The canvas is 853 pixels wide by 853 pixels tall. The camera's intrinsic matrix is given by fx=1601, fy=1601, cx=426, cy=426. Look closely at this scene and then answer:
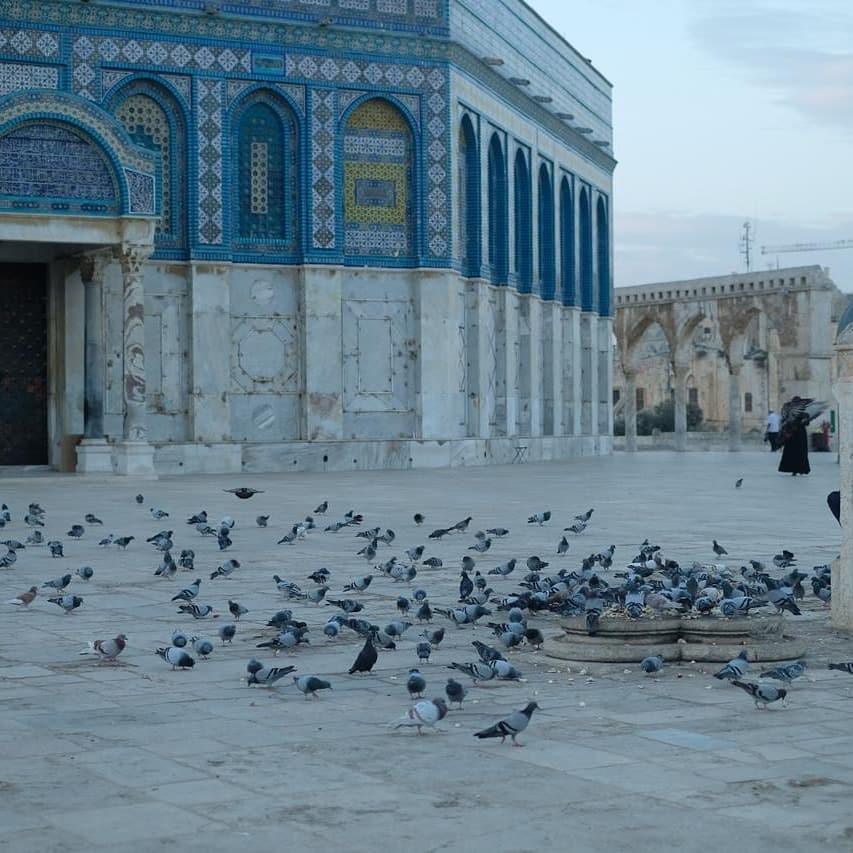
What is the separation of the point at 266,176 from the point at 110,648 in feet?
68.9

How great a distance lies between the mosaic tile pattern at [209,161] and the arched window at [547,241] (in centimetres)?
1101

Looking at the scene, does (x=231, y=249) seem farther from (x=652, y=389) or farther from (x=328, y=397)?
(x=652, y=389)

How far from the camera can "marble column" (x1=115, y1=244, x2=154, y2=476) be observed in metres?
23.0

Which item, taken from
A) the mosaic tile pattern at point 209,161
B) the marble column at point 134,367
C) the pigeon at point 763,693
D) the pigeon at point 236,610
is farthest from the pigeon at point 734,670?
the mosaic tile pattern at point 209,161

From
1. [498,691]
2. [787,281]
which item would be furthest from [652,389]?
[498,691]

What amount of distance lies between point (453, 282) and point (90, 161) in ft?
25.2

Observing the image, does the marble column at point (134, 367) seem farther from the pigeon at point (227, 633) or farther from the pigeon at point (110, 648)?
the pigeon at point (110, 648)

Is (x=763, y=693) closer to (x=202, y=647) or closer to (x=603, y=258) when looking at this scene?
(x=202, y=647)

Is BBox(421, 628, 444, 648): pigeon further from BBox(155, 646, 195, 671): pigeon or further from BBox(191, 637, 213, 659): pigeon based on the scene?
BBox(155, 646, 195, 671): pigeon

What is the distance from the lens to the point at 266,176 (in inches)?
1064

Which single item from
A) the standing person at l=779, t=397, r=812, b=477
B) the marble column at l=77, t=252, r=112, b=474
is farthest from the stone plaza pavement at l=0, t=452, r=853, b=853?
the standing person at l=779, t=397, r=812, b=477

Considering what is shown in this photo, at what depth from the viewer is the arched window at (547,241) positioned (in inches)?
1401

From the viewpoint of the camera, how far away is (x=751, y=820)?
13.2ft

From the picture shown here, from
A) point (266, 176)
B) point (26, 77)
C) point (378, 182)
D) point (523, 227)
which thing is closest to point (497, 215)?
point (523, 227)
